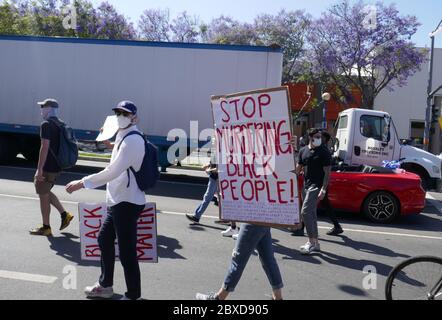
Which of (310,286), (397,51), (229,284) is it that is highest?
(397,51)

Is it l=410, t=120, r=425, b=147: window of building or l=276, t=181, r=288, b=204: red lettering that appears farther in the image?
l=410, t=120, r=425, b=147: window of building

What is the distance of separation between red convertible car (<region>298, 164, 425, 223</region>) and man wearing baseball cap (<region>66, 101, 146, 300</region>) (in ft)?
18.7

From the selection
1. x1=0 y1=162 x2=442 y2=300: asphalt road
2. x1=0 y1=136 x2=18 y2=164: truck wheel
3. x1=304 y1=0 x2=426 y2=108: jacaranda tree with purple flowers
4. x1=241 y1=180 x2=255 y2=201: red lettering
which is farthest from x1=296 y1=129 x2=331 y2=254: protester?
x1=304 y1=0 x2=426 y2=108: jacaranda tree with purple flowers

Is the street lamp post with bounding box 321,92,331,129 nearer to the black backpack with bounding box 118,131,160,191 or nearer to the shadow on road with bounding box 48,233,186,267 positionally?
the shadow on road with bounding box 48,233,186,267

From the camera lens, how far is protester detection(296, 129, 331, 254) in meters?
6.46

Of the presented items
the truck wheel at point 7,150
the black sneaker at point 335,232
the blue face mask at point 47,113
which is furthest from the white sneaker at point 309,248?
the truck wheel at point 7,150

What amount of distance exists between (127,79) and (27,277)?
916 centimetres

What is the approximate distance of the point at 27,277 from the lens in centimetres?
492

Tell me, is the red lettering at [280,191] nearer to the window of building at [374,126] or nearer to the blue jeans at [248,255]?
the blue jeans at [248,255]

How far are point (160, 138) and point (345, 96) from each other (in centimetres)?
2026

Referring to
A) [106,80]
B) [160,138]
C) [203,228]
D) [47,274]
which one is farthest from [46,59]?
[47,274]

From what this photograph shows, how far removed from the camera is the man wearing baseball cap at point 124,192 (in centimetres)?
399

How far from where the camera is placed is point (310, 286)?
5.09 meters
